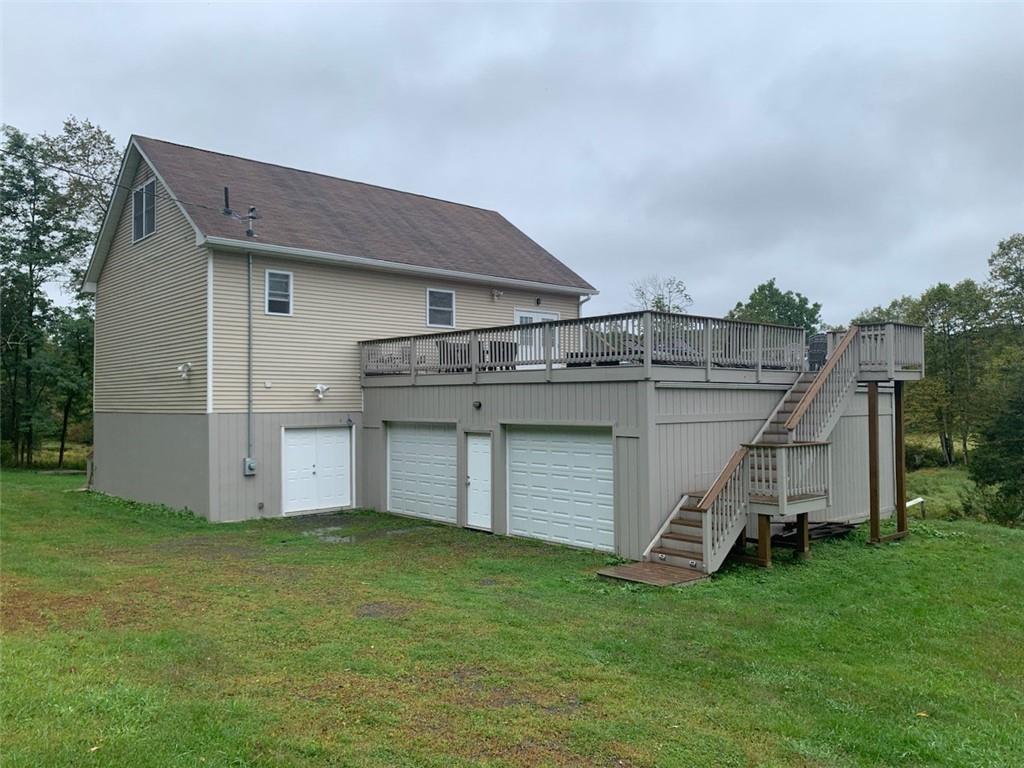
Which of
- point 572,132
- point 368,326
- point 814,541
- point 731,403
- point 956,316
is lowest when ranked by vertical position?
point 814,541

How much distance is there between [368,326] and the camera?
14945 mm

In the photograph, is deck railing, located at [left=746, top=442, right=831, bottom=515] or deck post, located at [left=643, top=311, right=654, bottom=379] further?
deck post, located at [left=643, top=311, right=654, bottom=379]

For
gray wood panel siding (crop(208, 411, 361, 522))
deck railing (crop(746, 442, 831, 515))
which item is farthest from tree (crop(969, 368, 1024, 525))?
gray wood panel siding (crop(208, 411, 361, 522))

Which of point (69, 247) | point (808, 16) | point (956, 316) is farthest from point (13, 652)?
point (956, 316)

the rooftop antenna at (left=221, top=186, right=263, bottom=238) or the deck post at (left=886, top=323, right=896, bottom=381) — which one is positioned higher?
the rooftop antenna at (left=221, top=186, right=263, bottom=238)

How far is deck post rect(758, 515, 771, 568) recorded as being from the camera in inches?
365

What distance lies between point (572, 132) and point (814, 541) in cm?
1808

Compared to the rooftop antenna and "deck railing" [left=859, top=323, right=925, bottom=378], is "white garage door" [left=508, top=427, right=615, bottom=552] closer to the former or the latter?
"deck railing" [left=859, top=323, right=925, bottom=378]

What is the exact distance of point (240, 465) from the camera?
13062 mm

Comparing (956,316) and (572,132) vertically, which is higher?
(572,132)

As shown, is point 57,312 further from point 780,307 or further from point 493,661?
point 780,307

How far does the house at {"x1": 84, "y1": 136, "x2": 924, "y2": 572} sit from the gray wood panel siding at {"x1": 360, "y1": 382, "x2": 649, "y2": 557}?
0.04m

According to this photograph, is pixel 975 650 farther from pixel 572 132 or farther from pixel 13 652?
pixel 572 132

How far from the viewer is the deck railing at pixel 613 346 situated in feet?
31.9
